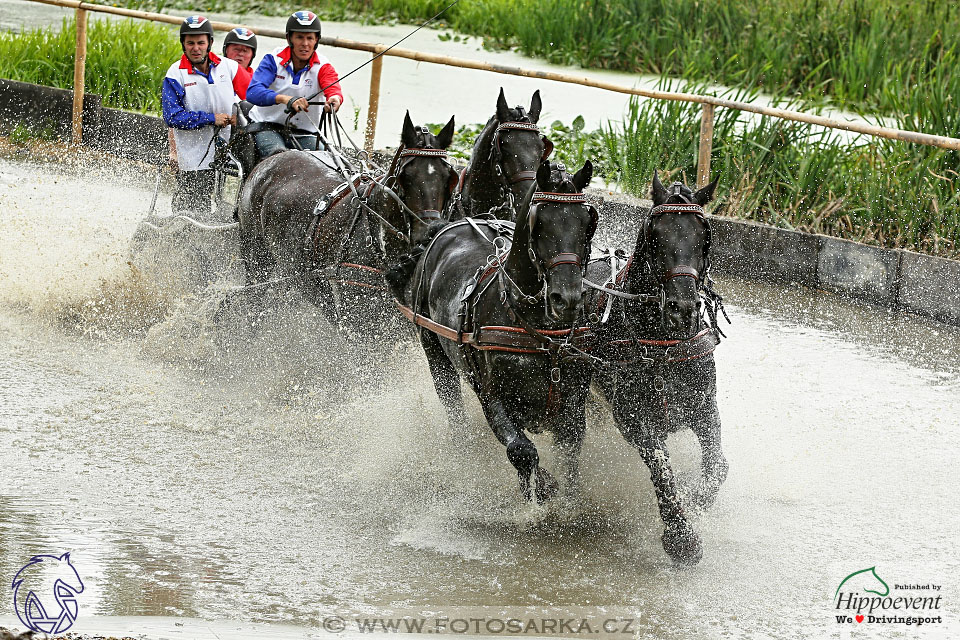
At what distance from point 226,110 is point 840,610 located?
5.97 meters

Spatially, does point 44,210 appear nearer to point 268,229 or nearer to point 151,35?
point 268,229

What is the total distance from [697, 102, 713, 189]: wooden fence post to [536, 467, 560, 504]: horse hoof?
563cm

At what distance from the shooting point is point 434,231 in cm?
622

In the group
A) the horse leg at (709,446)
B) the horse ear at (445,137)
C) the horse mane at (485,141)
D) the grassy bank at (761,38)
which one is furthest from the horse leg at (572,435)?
the grassy bank at (761,38)

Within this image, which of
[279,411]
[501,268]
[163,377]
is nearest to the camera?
[501,268]

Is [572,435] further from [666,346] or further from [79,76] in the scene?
[79,76]

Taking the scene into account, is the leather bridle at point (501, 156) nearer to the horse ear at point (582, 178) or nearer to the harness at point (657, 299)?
the harness at point (657, 299)

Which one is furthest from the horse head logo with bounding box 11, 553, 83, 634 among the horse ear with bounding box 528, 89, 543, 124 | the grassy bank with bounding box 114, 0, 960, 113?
the grassy bank with bounding box 114, 0, 960, 113

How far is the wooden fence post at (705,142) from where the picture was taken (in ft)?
34.1

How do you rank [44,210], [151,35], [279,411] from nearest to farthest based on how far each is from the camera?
[279,411], [44,210], [151,35]

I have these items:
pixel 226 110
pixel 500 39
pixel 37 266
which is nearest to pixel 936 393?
pixel 226 110

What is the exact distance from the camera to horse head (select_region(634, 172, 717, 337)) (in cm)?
475

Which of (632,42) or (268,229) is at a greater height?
(632,42)

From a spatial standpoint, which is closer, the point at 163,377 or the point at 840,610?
the point at 840,610
